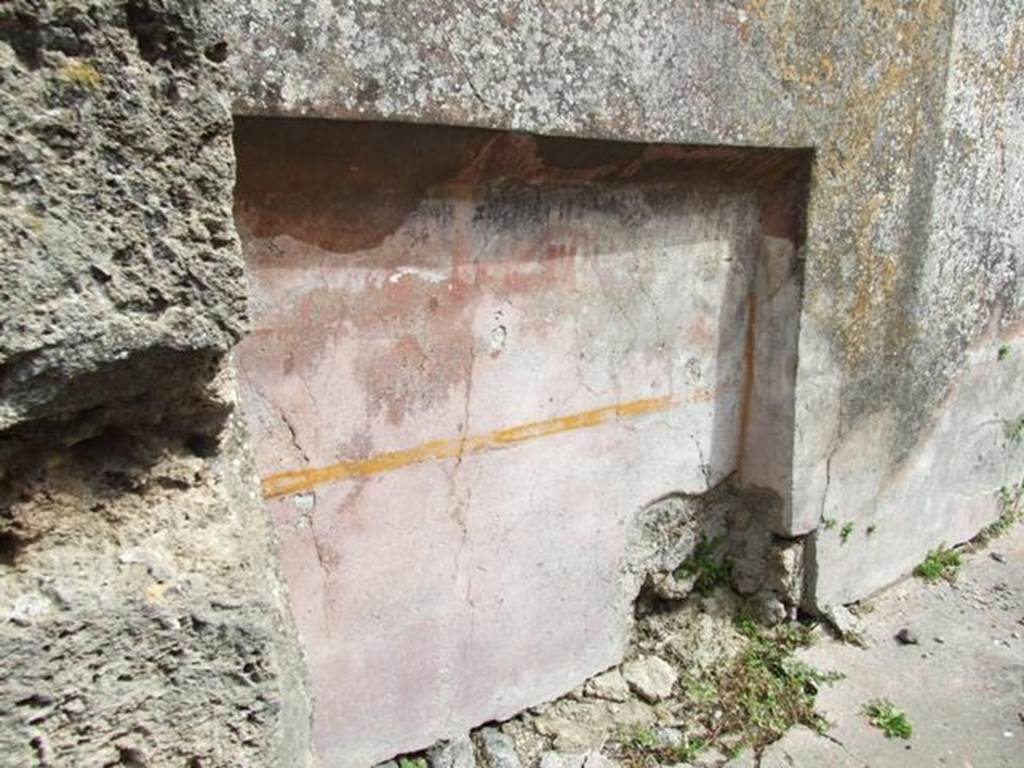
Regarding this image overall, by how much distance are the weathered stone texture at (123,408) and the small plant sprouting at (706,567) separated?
1.80 meters

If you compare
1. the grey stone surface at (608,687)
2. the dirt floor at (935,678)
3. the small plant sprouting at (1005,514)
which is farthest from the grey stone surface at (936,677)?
the grey stone surface at (608,687)

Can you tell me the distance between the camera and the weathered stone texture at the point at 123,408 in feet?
2.60

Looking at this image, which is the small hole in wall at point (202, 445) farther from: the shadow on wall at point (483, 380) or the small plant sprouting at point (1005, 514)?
the small plant sprouting at point (1005, 514)

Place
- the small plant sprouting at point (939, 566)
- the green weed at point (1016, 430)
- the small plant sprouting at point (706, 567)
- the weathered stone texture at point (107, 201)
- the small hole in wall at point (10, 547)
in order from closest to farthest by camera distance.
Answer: the weathered stone texture at point (107, 201) < the small hole in wall at point (10, 547) < the small plant sprouting at point (706, 567) < the small plant sprouting at point (939, 566) < the green weed at point (1016, 430)

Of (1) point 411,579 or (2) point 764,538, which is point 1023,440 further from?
(1) point 411,579

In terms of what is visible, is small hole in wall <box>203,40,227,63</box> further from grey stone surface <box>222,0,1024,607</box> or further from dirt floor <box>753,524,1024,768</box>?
dirt floor <box>753,524,1024,768</box>

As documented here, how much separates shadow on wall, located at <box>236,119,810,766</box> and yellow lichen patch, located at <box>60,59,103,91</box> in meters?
0.63

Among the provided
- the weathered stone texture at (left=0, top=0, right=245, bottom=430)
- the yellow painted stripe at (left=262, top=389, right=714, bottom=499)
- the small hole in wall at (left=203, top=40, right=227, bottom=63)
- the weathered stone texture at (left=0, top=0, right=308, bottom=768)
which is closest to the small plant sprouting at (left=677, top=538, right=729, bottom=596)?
the yellow painted stripe at (left=262, top=389, right=714, bottom=499)

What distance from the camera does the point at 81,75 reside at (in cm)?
79

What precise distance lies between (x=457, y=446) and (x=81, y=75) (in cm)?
133

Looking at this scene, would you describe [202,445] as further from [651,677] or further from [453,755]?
[651,677]

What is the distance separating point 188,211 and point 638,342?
155 cm

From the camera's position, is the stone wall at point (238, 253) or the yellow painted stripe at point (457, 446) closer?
the stone wall at point (238, 253)

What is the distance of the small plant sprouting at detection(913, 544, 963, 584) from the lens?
10.5 ft
